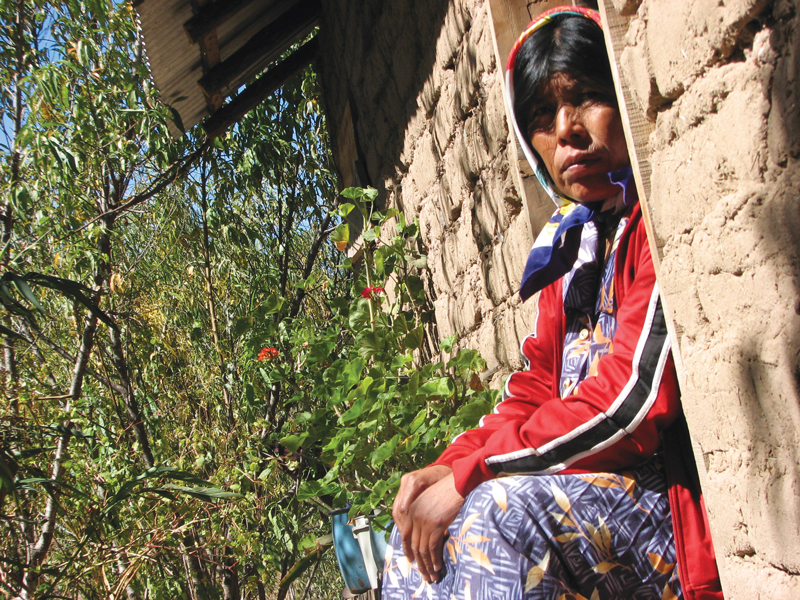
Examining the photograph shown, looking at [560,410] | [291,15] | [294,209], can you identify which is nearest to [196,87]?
[291,15]

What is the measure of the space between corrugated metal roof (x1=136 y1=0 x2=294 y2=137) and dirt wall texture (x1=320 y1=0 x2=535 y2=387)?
0.78 m

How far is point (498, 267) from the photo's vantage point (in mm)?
2096

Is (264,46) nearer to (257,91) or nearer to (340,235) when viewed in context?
(257,91)

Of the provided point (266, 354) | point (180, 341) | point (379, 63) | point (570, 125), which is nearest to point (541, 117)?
point (570, 125)

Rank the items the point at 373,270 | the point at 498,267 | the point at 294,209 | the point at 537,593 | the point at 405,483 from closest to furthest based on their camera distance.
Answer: the point at 537,593
the point at 405,483
the point at 498,267
the point at 373,270
the point at 294,209

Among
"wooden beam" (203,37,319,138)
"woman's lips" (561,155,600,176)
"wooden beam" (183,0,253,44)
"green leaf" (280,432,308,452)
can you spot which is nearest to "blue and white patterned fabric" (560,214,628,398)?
"woman's lips" (561,155,600,176)

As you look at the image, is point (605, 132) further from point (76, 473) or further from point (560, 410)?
point (76, 473)

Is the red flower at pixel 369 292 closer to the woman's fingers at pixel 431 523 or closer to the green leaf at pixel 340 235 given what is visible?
the green leaf at pixel 340 235

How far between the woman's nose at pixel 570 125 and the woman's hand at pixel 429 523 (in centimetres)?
68

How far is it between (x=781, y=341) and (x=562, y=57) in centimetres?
75

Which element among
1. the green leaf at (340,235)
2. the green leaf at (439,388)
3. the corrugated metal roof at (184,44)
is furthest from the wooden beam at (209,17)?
the green leaf at (439,388)

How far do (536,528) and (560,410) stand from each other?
196 mm

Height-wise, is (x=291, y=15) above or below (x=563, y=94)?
above

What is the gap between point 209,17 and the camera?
3385 millimetres
